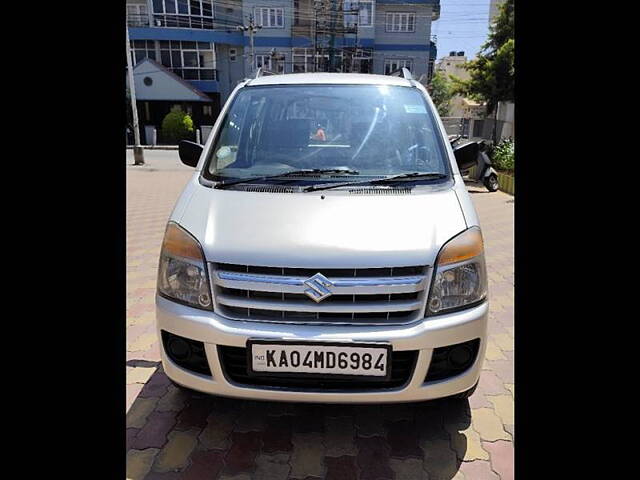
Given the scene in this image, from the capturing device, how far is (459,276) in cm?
204

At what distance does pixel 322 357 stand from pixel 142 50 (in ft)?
112

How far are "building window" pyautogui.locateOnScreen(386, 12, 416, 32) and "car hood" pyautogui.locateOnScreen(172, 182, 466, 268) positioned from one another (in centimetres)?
3112

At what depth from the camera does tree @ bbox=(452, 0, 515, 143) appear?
14.6 m

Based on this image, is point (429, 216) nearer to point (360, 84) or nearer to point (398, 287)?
point (398, 287)

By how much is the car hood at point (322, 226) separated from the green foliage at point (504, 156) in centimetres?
1099

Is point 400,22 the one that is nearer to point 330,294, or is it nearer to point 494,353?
point 494,353

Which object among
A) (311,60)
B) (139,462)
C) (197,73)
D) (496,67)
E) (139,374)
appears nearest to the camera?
(139,462)

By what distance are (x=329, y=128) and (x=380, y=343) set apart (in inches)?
61.6

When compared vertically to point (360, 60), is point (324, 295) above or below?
below

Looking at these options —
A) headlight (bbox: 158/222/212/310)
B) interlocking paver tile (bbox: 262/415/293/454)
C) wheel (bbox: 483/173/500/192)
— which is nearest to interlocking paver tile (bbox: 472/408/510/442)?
interlocking paver tile (bbox: 262/415/293/454)

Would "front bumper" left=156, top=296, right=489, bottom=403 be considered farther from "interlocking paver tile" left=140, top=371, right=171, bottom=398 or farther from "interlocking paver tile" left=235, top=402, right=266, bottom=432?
"interlocking paver tile" left=140, top=371, right=171, bottom=398

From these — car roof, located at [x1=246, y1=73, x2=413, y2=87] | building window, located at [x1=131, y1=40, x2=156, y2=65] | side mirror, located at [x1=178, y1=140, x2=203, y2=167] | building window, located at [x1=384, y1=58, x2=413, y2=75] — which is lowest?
side mirror, located at [x1=178, y1=140, x2=203, y2=167]

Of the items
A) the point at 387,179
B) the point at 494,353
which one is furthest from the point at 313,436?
the point at 494,353
